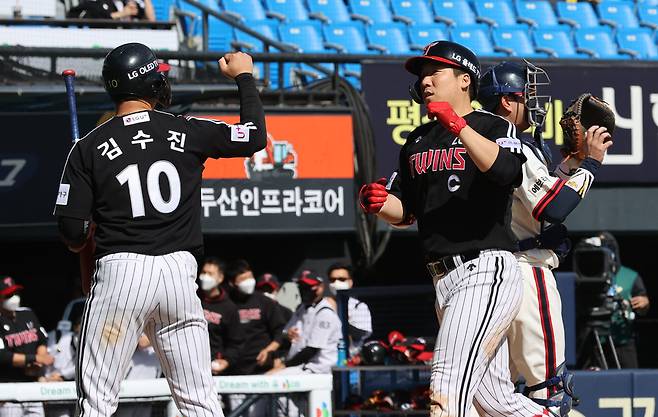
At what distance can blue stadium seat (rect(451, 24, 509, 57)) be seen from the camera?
15359 millimetres

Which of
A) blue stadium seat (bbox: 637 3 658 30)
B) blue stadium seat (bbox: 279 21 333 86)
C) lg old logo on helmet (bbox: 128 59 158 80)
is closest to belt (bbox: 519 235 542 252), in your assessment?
lg old logo on helmet (bbox: 128 59 158 80)

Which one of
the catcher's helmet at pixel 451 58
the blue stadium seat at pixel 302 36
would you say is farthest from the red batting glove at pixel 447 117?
the blue stadium seat at pixel 302 36

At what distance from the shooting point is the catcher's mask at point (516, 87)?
18.7 feet

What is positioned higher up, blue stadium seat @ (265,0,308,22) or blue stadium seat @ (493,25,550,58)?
blue stadium seat @ (265,0,308,22)

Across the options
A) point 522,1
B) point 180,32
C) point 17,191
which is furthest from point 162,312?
point 522,1

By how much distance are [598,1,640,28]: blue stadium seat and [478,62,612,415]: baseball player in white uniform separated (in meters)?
11.5

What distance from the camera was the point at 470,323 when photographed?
4578mm

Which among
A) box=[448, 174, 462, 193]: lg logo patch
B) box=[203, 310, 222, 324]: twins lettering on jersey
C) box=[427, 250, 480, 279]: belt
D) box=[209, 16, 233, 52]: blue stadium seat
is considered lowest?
box=[203, 310, 222, 324]: twins lettering on jersey

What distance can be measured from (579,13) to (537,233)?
12.2 meters

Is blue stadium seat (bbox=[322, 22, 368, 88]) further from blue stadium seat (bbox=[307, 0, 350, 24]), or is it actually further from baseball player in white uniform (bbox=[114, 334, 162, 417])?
baseball player in white uniform (bbox=[114, 334, 162, 417])

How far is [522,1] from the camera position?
17250mm

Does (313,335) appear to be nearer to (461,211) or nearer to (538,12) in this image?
(461,211)

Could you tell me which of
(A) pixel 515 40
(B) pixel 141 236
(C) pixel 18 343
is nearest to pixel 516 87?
(B) pixel 141 236

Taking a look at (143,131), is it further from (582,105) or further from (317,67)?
(317,67)
